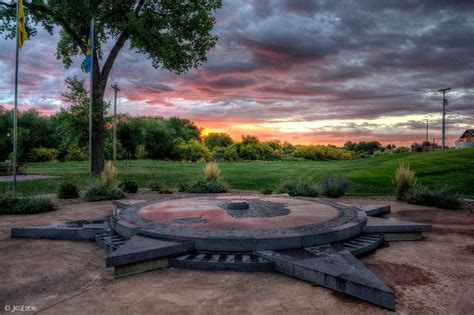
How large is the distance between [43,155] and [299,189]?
124 ft

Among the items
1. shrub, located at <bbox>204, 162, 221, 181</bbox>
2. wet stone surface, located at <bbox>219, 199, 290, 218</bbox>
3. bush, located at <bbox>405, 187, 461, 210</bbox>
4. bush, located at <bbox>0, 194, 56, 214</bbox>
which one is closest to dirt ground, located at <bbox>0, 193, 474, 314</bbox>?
wet stone surface, located at <bbox>219, 199, 290, 218</bbox>

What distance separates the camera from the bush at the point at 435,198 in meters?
8.43

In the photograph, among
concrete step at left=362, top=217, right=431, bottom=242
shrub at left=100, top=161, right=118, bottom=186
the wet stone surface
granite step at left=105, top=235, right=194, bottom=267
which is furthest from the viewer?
shrub at left=100, top=161, right=118, bottom=186

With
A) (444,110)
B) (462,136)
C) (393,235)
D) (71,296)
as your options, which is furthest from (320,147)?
(71,296)

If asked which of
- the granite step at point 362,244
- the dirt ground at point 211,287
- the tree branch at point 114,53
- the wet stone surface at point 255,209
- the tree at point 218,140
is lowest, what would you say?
the dirt ground at point 211,287

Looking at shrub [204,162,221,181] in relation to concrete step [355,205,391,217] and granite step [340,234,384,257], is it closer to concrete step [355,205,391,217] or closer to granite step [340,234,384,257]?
concrete step [355,205,391,217]

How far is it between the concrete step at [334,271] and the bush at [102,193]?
7086 mm

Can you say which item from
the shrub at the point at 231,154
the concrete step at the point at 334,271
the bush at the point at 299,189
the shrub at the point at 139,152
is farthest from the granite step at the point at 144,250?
the shrub at the point at 139,152

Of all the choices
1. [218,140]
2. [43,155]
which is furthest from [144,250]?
[218,140]

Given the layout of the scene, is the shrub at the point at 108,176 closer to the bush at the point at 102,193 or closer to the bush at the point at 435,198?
the bush at the point at 102,193

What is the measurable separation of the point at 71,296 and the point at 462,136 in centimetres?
6520

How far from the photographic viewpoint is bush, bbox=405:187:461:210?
332 inches

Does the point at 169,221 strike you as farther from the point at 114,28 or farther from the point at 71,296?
the point at 114,28

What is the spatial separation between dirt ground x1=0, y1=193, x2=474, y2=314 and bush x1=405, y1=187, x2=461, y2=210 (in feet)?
13.2
